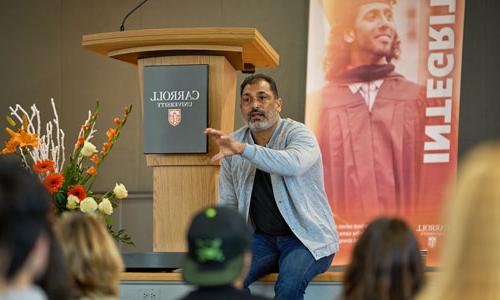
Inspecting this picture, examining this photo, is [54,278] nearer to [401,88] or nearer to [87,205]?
[87,205]

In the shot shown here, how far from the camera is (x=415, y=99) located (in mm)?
5406

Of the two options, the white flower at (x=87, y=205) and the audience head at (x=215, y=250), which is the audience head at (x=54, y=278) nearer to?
the audience head at (x=215, y=250)

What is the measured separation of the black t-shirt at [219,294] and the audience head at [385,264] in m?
0.24

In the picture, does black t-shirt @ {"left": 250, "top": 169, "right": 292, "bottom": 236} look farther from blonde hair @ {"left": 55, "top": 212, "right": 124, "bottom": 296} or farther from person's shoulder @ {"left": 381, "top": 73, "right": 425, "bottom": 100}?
person's shoulder @ {"left": 381, "top": 73, "right": 425, "bottom": 100}

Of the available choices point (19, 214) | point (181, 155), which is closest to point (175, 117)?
point (181, 155)

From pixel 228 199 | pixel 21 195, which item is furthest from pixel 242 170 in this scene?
pixel 21 195

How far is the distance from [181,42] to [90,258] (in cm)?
165

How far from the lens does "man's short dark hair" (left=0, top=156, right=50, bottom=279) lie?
1.37 m

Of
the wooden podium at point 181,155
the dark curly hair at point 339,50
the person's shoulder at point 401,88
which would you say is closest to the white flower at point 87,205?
the wooden podium at point 181,155

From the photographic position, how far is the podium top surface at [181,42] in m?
3.38

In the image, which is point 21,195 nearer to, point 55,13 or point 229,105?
point 229,105

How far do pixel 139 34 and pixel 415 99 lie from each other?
8.17 ft

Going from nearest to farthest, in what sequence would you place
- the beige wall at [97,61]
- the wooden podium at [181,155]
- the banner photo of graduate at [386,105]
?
the wooden podium at [181,155], the banner photo of graduate at [386,105], the beige wall at [97,61]

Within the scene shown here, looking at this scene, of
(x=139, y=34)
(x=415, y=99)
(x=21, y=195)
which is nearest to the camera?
(x=21, y=195)
